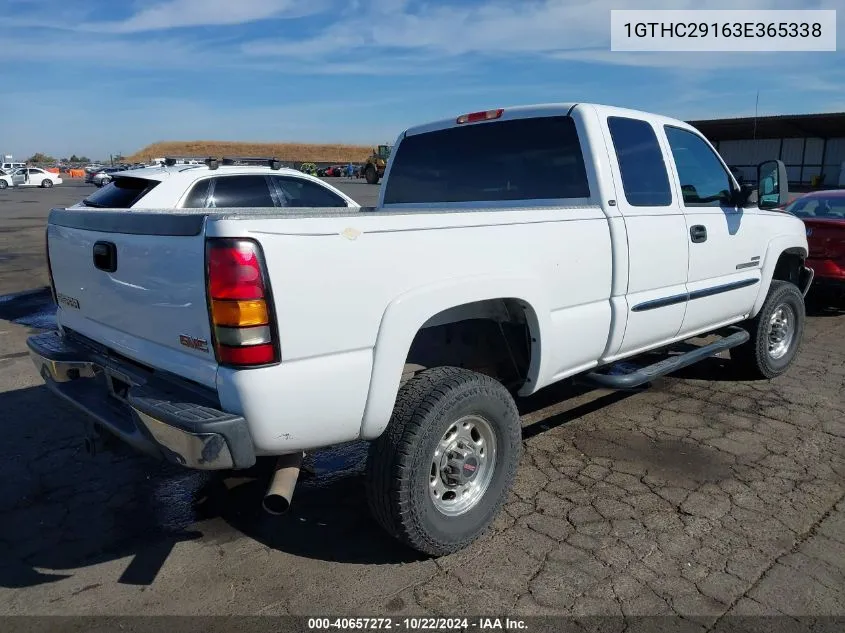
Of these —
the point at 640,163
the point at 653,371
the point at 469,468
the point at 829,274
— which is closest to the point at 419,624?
the point at 469,468

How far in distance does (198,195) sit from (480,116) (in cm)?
470

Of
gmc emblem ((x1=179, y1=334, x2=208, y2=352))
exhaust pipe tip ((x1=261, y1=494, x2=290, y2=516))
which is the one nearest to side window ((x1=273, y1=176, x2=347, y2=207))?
gmc emblem ((x1=179, y1=334, x2=208, y2=352))

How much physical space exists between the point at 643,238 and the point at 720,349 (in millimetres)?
1424

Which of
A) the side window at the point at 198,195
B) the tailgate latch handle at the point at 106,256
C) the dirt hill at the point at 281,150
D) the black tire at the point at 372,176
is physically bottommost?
the dirt hill at the point at 281,150

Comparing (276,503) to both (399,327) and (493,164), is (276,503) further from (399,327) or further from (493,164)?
(493,164)

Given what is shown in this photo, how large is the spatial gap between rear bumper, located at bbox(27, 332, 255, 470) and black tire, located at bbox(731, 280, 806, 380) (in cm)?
455

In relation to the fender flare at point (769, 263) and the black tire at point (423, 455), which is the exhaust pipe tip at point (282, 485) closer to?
the black tire at point (423, 455)

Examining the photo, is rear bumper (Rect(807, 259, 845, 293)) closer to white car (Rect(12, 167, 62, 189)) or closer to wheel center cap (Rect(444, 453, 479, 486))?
wheel center cap (Rect(444, 453, 479, 486))

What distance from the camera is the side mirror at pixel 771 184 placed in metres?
5.05

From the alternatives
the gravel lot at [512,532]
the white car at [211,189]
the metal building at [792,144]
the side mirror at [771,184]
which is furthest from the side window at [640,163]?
the metal building at [792,144]

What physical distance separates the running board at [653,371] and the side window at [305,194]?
5.39 metres

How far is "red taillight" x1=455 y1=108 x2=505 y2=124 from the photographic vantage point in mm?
4398

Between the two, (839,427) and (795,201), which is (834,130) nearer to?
(795,201)

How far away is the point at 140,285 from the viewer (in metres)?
2.83
